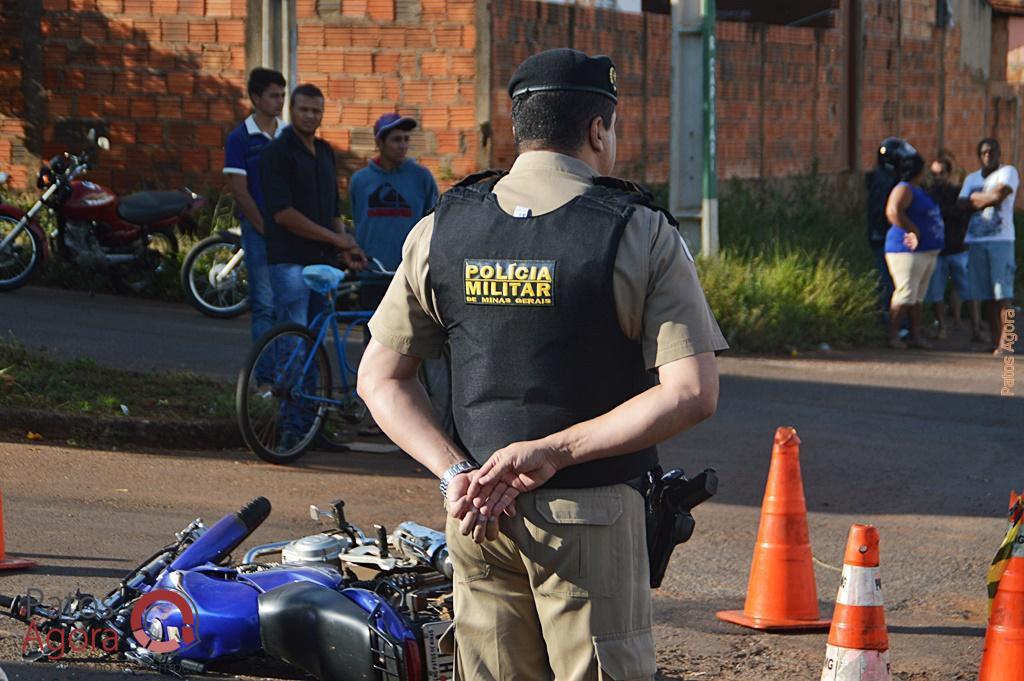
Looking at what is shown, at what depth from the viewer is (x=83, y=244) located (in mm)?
13688

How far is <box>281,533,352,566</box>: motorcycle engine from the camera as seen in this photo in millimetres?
5277

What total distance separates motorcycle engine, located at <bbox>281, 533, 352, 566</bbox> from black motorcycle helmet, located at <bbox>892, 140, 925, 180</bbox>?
899cm

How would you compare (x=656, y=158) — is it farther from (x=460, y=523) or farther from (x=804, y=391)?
(x=460, y=523)

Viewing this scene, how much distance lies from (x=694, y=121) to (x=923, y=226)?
2.27 m

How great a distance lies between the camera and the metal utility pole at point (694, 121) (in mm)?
13844

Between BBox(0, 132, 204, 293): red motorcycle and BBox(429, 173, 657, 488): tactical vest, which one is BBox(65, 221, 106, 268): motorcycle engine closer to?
BBox(0, 132, 204, 293): red motorcycle

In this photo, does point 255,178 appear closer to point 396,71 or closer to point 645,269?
point 396,71

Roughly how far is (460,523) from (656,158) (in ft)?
46.5

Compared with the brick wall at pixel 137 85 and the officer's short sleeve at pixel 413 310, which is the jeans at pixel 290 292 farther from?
the brick wall at pixel 137 85

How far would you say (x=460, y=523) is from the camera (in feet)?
10.7

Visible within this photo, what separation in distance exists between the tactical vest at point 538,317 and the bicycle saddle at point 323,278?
17.0 feet

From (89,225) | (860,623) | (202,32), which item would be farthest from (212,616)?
(202,32)

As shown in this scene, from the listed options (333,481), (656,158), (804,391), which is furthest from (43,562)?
(656,158)

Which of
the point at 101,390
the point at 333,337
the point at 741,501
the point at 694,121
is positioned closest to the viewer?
the point at 741,501
